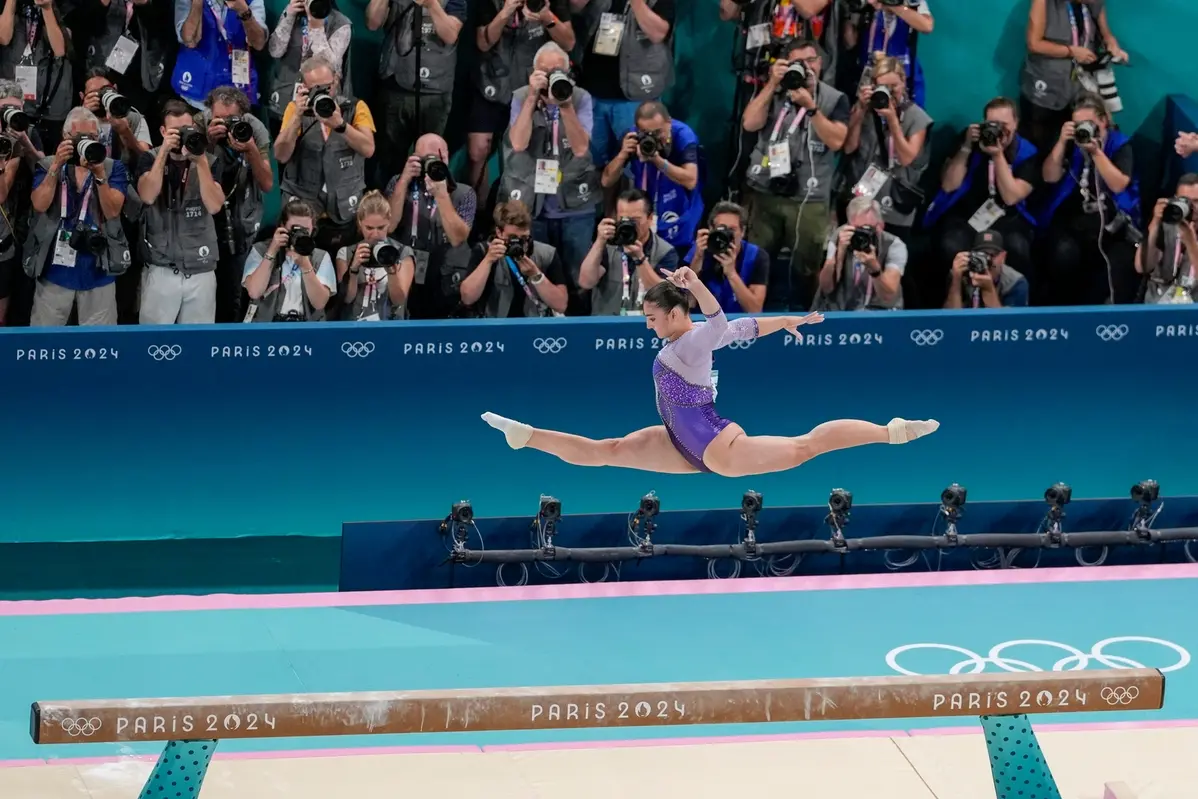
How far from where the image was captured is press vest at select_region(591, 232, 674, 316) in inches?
415

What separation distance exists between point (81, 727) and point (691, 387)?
2440 mm

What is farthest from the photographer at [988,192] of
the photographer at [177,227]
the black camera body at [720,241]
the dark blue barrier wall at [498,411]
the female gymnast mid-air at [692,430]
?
the female gymnast mid-air at [692,430]

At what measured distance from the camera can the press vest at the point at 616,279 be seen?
34.6 ft

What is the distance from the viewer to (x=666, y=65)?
36.9ft

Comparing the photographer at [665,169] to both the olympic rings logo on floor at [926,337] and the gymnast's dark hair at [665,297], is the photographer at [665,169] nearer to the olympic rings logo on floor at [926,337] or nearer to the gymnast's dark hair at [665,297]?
the olympic rings logo on floor at [926,337]

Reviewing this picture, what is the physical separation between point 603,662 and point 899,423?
Answer: 2.68 meters

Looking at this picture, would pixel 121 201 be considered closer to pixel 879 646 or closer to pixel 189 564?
pixel 189 564

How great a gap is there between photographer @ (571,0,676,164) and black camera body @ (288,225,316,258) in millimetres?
1828

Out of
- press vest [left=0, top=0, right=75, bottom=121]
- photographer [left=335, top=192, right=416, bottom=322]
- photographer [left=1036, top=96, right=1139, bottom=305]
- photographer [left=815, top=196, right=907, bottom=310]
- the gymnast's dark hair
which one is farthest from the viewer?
photographer [left=1036, top=96, right=1139, bottom=305]

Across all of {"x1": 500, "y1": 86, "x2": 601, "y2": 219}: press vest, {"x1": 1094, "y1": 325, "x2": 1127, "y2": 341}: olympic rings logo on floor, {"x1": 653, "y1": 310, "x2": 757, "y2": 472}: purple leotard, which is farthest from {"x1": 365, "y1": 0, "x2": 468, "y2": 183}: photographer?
{"x1": 653, "y1": 310, "x2": 757, "y2": 472}: purple leotard

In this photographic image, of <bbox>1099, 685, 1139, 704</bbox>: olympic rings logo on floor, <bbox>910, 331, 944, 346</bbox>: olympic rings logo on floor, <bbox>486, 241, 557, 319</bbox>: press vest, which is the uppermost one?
<bbox>486, 241, 557, 319</bbox>: press vest

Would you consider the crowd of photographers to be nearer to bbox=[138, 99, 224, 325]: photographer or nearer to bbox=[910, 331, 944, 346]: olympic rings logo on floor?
bbox=[138, 99, 224, 325]: photographer

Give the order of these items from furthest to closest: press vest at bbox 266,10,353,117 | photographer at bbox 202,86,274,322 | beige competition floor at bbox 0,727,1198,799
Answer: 1. press vest at bbox 266,10,353,117
2. photographer at bbox 202,86,274,322
3. beige competition floor at bbox 0,727,1198,799

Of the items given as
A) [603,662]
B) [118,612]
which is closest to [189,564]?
[118,612]
